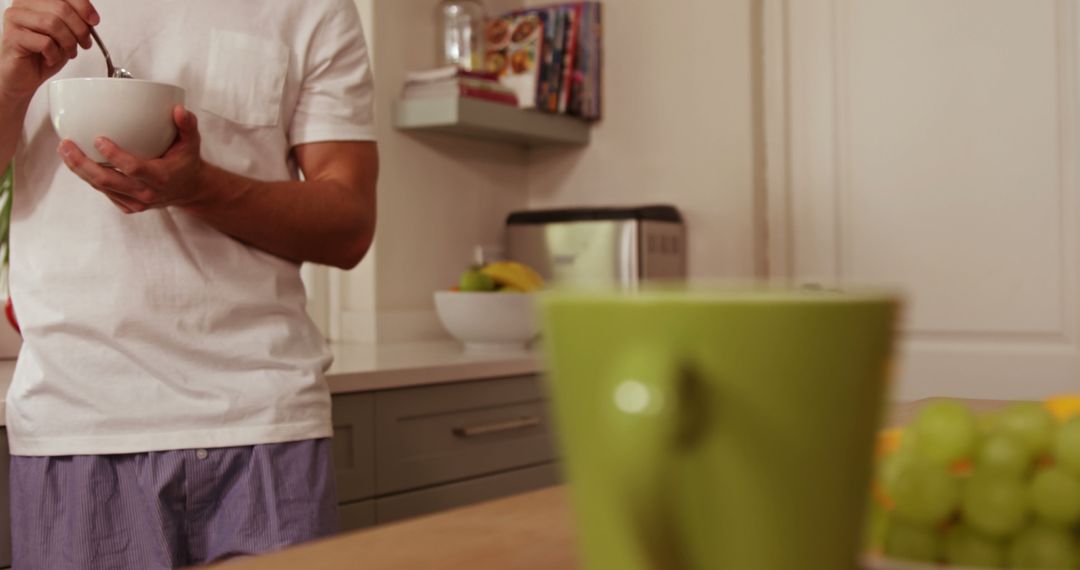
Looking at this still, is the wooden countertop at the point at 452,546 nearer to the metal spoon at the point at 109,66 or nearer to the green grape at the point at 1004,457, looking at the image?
the green grape at the point at 1004,457

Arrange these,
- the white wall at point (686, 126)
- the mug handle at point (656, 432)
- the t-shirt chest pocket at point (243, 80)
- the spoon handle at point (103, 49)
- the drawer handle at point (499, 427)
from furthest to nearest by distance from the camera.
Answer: the white wall at point (686, 126), the drawer handle at point (499, 427), the t-shirt chest pocket at point (243, 80), the spoon handle at point (103, 49), the mug handle at point (656, 432)

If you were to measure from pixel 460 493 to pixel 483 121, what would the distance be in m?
0.90

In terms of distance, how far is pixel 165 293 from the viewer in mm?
1081

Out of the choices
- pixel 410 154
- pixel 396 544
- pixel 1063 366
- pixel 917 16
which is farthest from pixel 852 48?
pixel 396 544

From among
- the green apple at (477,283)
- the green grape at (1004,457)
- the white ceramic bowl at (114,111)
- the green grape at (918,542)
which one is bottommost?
the green grape at (918,542)

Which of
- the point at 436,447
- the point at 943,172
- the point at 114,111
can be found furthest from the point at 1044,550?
the point at 943,172

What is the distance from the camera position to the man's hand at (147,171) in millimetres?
922

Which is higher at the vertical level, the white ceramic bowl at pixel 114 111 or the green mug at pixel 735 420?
the white ceramic bowl at pixel 114 111

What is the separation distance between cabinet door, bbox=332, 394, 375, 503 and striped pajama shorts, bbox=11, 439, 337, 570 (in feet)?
1.54

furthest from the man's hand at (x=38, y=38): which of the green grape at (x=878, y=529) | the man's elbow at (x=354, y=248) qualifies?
the green grape at (x=878, y=529)

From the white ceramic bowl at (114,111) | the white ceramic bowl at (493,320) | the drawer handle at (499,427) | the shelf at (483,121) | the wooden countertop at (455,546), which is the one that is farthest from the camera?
the shelf at (483,121)

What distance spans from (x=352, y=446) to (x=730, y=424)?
1.44m

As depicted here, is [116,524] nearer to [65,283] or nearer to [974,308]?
[65,283]

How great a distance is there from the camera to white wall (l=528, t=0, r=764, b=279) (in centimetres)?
248
